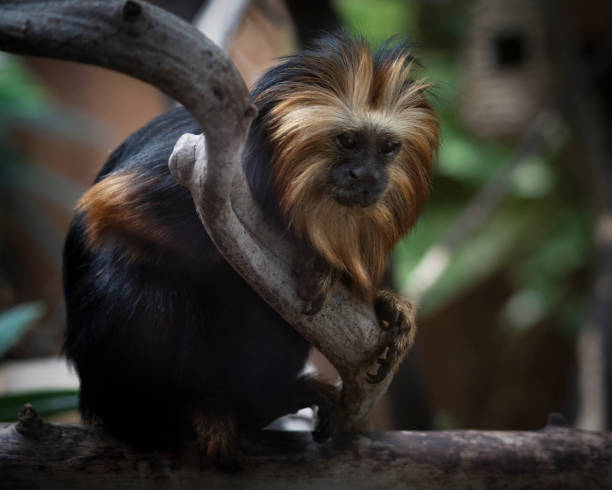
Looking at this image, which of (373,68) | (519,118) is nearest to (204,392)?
(373,68)

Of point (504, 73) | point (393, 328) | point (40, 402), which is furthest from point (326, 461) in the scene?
point (504, 73)

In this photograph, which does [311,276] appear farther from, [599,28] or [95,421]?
[599,28]

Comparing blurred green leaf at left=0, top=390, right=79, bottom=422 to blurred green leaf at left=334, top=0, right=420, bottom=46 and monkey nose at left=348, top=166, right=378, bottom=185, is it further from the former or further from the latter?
blurred green leaf at left=334, top=0, right=420, bottom=46

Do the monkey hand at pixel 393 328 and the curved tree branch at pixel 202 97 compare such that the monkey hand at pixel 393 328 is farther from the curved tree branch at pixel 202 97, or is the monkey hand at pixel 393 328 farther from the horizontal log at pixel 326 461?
the horizontal log at pixel 326 461

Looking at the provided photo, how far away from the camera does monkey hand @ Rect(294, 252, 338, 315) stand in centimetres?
167

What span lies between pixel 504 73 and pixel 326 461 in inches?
183

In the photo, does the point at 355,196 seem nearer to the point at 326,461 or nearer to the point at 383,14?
the point at 326,461

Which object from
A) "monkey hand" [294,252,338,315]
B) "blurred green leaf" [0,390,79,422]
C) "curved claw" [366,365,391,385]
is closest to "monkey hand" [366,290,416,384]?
"curved claw" [366,365,391,385]

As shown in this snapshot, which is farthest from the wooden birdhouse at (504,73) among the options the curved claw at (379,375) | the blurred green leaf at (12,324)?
the curved claw at (379,375)

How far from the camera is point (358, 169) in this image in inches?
70.2

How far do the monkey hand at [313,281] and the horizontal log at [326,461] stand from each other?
519 mm

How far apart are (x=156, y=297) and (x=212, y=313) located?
17cm

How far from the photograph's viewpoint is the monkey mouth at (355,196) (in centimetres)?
180

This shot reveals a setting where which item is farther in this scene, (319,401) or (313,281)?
(319,401)
